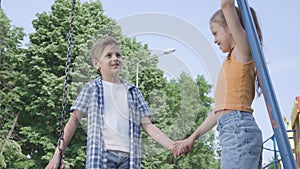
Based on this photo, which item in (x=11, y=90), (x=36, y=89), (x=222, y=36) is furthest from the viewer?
(x=11, y=90)

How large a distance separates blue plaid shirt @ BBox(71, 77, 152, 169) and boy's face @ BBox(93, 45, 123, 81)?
4cm

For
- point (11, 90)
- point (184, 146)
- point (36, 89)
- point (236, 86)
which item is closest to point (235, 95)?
point (236, 86)

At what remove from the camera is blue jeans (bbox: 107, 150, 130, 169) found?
1707 mm

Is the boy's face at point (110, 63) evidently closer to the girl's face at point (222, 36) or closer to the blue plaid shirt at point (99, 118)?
the blue plaid shirt at point (99, 118)

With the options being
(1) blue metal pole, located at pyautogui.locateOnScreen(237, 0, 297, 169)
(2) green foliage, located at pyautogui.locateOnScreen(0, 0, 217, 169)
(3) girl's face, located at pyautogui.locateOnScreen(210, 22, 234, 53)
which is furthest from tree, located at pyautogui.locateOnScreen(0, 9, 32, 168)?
(1) blue metal pole, located at pyautogui.locateOnScreen(237, 0, 297, 169)

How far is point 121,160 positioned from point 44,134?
35.2ft

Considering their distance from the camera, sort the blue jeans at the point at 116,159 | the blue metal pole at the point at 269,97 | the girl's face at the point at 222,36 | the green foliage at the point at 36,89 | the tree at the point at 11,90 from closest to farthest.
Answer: the blue metal pole at the point at 269,97 → the girl's face at the point at 222,36 → the blue jeans at the point at 116,159 → the green foliage at the point at 36,89 → the tree at the point at 11,90

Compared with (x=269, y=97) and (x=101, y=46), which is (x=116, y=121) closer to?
(x=101, y=46)

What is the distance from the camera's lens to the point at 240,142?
4.66ft

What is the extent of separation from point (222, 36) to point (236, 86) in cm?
18

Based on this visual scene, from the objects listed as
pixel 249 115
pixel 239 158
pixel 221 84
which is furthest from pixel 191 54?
pixel 239 158

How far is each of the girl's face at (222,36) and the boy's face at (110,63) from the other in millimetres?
431

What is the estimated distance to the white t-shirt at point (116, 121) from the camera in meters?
1.71

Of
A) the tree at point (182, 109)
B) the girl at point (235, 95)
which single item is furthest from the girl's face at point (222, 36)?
the tree at point (182, 109)
